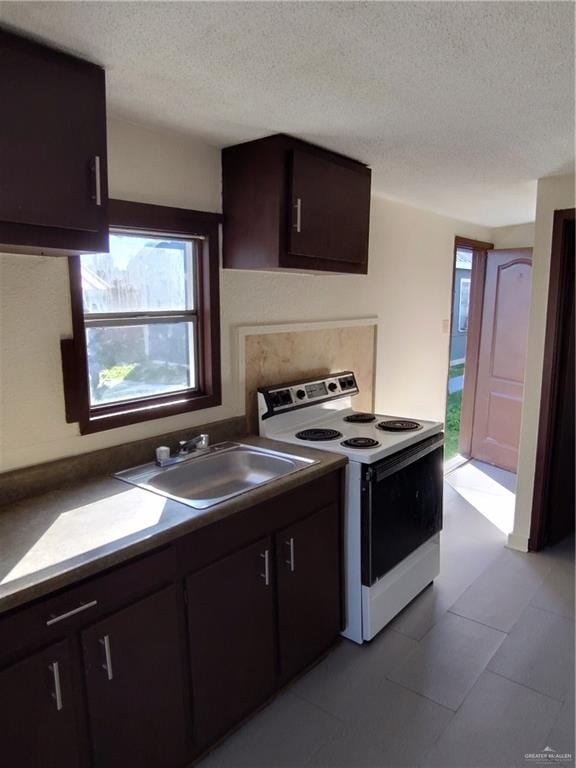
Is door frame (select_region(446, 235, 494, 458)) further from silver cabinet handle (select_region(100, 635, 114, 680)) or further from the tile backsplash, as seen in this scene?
silver cabinet handle (select_region(100, 635, 114, 680))

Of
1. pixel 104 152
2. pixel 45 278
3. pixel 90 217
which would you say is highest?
pixel 104 152

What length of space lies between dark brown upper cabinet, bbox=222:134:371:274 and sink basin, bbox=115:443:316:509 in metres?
0.83

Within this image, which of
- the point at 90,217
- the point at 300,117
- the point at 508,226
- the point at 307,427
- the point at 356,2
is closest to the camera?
the point at 356,2

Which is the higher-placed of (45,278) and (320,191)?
(320,191)

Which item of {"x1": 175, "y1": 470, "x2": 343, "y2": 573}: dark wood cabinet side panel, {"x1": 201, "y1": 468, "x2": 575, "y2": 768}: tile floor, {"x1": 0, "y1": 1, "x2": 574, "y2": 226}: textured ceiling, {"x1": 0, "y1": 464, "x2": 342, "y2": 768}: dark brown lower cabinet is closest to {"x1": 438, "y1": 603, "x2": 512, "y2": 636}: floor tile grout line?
{"x1": 201, "y1": 468, "x2": 575, "y2": 768}: tile floor

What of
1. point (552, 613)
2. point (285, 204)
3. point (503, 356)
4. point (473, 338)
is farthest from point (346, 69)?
point (473, 338)

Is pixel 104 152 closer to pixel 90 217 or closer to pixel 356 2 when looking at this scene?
pixel 90 217

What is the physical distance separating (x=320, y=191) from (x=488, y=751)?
2252 mm

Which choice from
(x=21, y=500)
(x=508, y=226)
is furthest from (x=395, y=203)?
(x=21, y=500)

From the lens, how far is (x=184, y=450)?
2.20 meters

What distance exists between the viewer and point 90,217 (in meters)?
1.55

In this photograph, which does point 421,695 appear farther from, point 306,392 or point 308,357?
point 308,357

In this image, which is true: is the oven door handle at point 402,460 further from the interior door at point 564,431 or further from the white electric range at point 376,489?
the interior door at point 564,431

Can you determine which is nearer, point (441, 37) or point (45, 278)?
point (441, 37)
